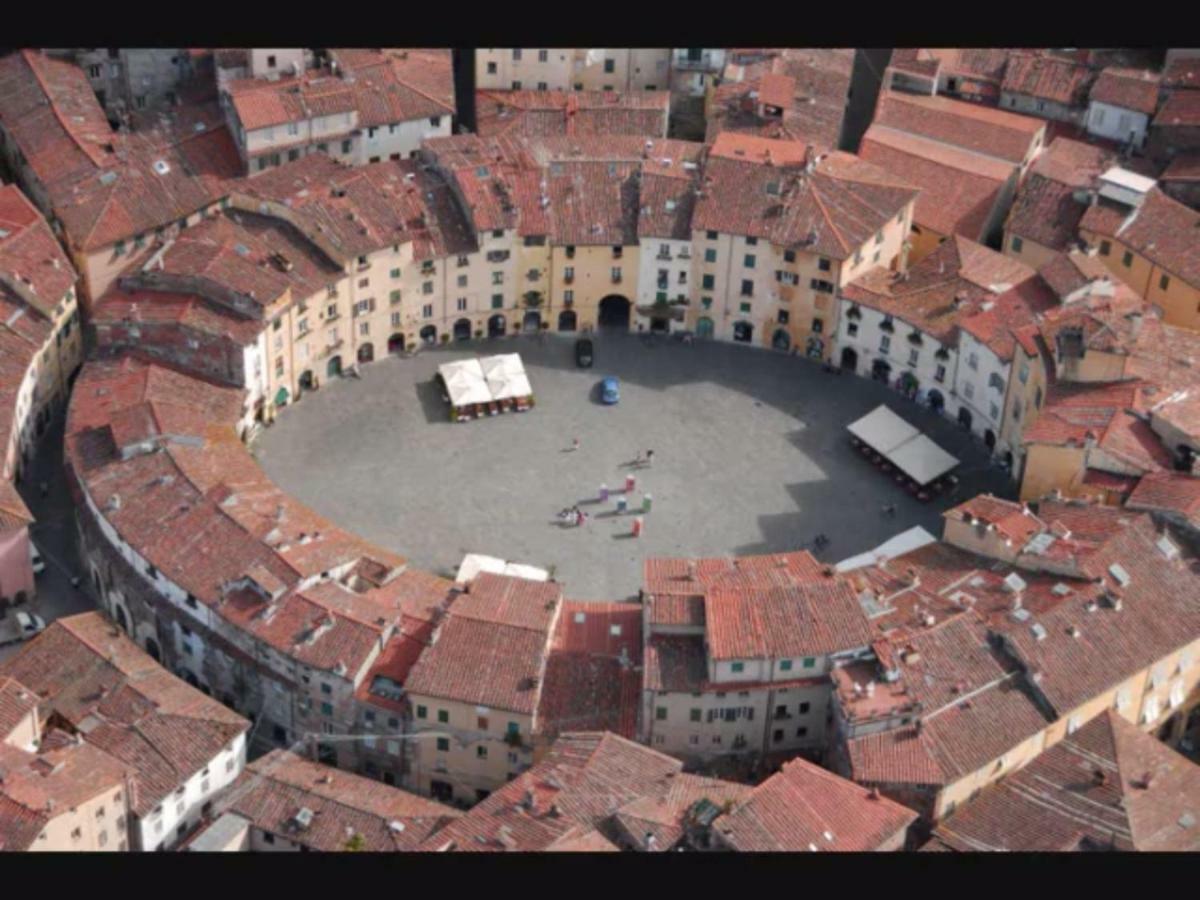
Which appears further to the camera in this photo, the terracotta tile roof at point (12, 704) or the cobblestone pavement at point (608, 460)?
the cobblestone pavement at point (608, 460)

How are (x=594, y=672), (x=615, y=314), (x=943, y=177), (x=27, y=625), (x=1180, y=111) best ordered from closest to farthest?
1. (x=594, y=672)
2. (x=27, y=625)
3. (x=615, y=314)
4. (x=943, y=177)
5. (x=1180, y=111)

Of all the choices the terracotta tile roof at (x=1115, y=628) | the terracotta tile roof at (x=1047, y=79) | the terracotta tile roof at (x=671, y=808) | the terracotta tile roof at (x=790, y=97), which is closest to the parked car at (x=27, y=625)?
the terracotta tile roof at (x=671, y=808)

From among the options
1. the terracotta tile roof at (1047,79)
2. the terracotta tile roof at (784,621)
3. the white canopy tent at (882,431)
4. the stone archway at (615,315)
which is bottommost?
the white canopy tent at (882,431)

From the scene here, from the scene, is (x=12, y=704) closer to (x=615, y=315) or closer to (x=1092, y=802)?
(x=615, y=315)

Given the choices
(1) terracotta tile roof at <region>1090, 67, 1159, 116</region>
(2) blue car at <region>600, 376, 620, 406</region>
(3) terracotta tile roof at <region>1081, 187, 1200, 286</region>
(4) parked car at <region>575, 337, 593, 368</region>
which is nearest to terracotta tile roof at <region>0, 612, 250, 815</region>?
(2) blue car at <region>600, 376, 620, 406</region>

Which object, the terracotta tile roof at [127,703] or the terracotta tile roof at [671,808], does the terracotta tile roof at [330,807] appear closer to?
the terracotta tile roof at [127,703]

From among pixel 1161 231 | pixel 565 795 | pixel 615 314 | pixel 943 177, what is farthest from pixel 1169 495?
pixel 615 314
